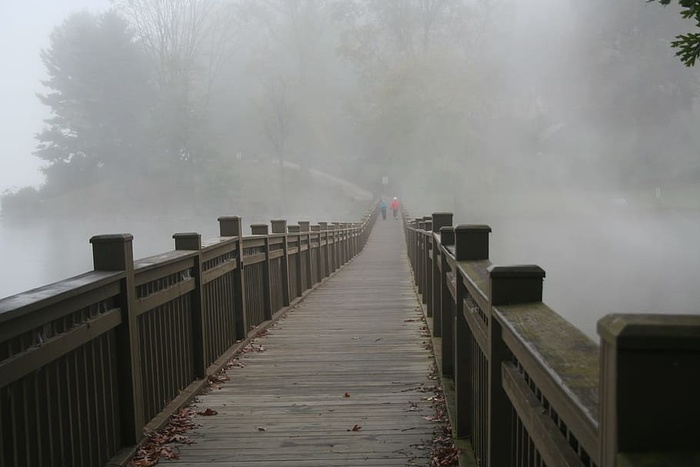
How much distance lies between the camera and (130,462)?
3979 millimetres

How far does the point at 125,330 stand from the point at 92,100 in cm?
5377

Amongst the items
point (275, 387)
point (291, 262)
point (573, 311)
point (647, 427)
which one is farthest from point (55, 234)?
point (647, 427)

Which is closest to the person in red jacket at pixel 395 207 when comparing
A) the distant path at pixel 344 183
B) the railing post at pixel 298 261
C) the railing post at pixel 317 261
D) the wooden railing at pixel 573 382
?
the distant path at pixel 344 183

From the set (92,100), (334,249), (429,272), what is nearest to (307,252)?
(429,272)

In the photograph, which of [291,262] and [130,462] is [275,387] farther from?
[291,262]

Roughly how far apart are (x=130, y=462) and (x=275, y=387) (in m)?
2.05

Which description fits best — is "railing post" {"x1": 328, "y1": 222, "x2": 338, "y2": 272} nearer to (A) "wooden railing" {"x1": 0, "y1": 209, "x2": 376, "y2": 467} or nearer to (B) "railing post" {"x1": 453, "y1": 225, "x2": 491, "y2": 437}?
(A) "wooden railing" {"x1": 0, "y1": 209, "x2": 376, "y2": 467}

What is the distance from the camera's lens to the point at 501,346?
2.68 metres

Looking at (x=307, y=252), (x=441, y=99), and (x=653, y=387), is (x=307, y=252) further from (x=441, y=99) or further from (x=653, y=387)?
(x=441, y=99)

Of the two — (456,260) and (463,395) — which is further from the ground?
(456,260)

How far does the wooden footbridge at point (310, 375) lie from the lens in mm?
1067

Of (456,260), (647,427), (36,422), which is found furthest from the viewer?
(456,260)

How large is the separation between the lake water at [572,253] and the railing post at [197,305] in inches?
752

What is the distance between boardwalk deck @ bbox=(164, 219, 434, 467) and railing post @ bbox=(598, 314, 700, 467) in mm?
3193
